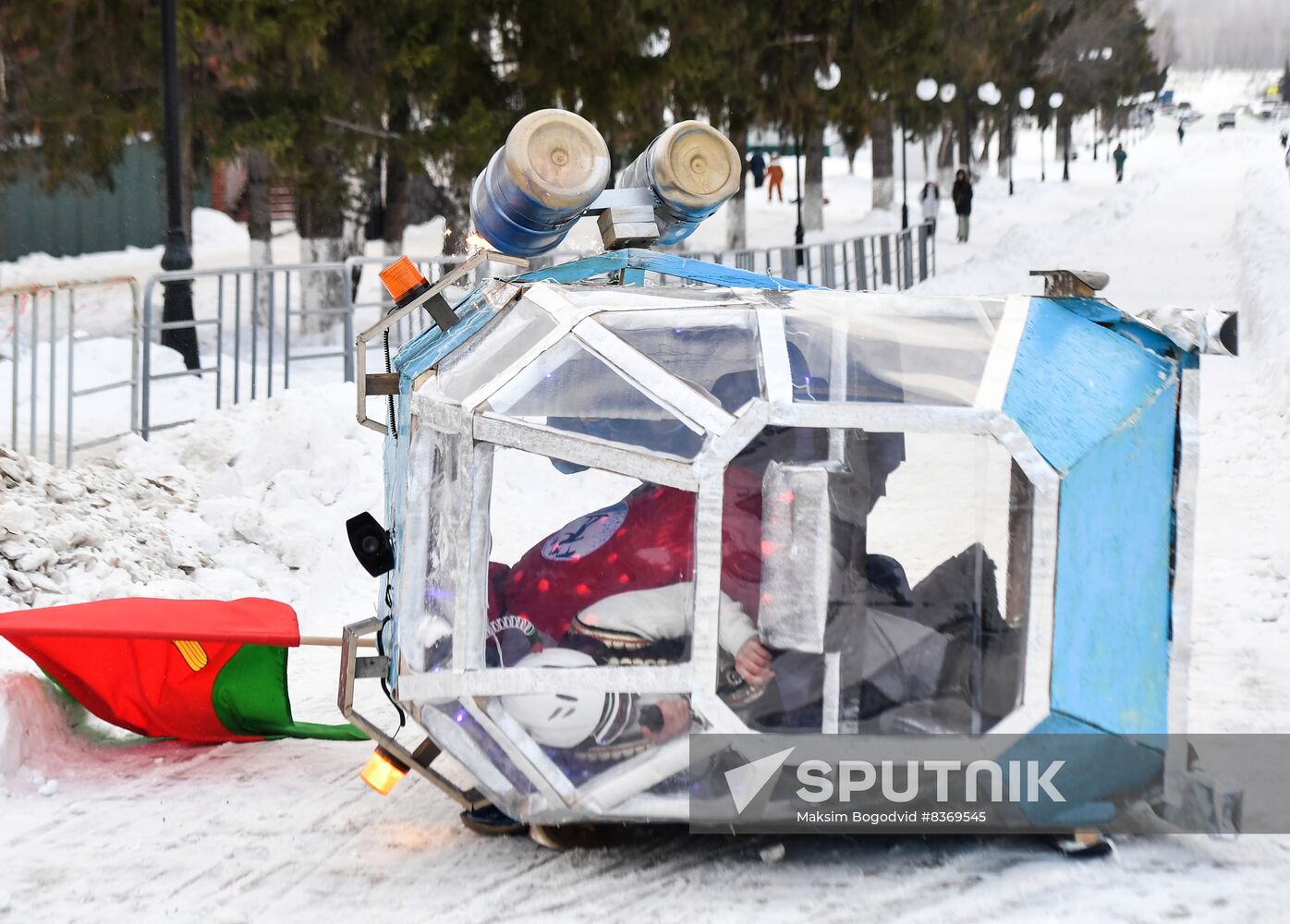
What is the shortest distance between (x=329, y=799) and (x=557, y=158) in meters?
2.07

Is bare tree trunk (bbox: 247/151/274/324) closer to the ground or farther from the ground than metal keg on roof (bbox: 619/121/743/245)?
farther from the ground

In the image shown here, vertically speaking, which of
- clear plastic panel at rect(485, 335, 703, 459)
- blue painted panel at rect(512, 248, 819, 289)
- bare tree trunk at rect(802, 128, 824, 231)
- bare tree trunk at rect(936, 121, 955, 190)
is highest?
bare tree trunk at rect(936, 121, 955, 190)

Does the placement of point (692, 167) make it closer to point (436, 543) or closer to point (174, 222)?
point (436, 543)

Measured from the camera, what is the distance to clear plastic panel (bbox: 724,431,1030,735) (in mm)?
3484

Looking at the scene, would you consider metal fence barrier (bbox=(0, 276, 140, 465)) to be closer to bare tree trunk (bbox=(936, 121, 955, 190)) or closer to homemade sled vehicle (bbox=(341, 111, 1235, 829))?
homemade sled vehicle (bbox=(341, 111, 1235, 829))

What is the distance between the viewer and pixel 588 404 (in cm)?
361

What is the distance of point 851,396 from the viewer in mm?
3490

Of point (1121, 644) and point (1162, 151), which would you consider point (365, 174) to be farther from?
point (1162, 151)

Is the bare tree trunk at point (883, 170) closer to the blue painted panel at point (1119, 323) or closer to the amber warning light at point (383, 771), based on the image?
the blue painted panel at point (1119, 323)

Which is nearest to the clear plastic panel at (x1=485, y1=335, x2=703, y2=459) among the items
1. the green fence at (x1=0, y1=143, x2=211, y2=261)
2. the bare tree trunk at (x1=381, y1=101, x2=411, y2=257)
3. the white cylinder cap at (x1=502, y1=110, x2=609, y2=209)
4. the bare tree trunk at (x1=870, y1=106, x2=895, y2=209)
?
the white cylinder cap at (x1=502, y1=110, x2=609, y2=209)

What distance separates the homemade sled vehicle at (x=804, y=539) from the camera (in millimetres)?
3467

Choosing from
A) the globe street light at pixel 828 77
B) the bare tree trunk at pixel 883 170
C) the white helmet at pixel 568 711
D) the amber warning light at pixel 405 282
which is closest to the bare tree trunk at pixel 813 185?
the globe street light at pixel 828 77

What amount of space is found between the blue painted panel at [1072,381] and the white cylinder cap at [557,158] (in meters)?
1.33

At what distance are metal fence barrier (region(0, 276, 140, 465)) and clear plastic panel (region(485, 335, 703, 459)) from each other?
21.2 feet
